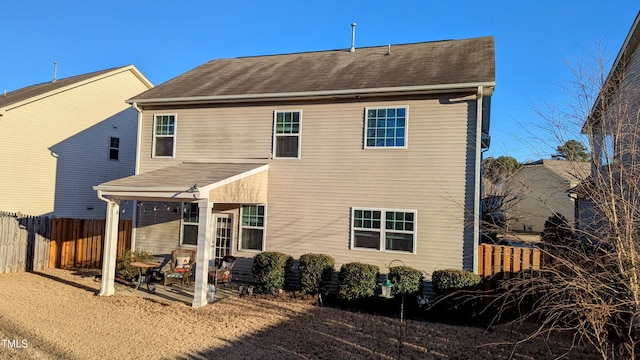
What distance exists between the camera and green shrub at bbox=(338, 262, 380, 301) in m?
9.08

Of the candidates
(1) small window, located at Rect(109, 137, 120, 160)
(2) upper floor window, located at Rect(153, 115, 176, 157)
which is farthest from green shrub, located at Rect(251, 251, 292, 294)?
(1) small window, located at Rect(109, 137, 120, 160)

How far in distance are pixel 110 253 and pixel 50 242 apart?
4.78 meters

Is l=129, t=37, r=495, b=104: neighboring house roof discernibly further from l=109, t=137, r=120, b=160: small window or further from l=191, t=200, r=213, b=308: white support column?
l=109, t=137, r=120, b=160: small window

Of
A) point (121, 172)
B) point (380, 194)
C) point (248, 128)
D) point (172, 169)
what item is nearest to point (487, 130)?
point (380, 194)

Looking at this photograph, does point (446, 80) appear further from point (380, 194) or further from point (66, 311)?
point (66, 311)

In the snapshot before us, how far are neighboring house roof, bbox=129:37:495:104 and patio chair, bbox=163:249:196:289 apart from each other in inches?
182

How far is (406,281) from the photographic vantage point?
889 cm

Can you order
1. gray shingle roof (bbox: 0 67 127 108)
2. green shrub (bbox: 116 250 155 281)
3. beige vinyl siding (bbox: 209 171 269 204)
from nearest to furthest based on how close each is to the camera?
beige vinyl siding (bbox: 209 171 269 204) < green shrub (bbox: 116 250 155 281) < gray shingle roof (bbox: 0 67 127 108)

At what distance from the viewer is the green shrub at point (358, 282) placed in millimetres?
9078

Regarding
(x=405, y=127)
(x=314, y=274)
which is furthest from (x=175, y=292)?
(x=405, y=127)

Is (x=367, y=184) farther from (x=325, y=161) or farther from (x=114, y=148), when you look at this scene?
(x=114, y=148)

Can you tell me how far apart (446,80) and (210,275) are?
7732mm

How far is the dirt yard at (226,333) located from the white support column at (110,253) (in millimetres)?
363

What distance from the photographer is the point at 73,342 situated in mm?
6422
